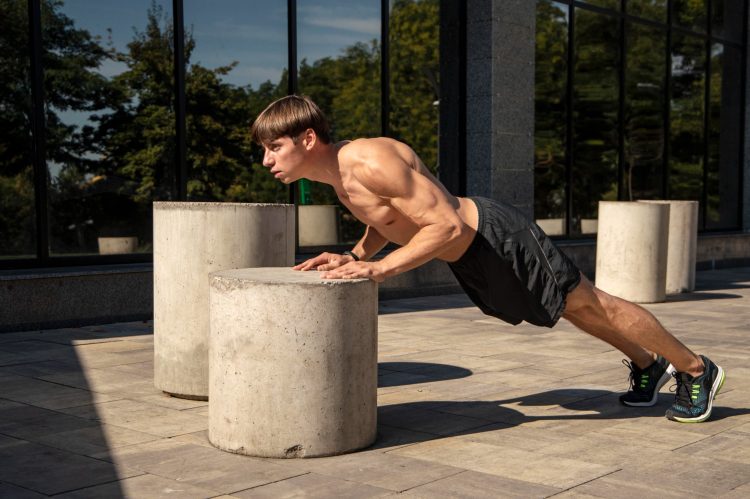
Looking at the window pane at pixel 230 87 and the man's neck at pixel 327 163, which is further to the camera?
the window pane at pixel 230 87

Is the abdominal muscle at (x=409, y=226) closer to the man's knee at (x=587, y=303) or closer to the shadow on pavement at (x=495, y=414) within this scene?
the man's knee at (x=587, y=303)

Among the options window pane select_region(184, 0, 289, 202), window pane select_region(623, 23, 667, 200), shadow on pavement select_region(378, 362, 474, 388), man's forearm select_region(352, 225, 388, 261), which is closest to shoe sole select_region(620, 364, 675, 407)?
shadow on pavement select_region(378, 362, 474, 388)

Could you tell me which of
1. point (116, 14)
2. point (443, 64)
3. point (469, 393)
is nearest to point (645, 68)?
point (443, 64)

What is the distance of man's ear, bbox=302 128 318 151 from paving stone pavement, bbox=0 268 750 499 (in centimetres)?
154

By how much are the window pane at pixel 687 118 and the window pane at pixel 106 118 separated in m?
11.5

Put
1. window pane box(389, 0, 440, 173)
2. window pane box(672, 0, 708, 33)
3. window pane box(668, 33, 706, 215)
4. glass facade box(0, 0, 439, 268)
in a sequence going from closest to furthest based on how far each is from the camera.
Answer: glass facade box(0, 0, 439, 268), window pane box(389, 0, 440, 173), window pane box(672, 0, 708, 33), window pane box(668, 33, 706, 215)

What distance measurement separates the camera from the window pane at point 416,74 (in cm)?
1393

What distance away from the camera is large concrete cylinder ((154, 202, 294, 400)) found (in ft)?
19.9

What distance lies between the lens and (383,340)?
8758 millimetres

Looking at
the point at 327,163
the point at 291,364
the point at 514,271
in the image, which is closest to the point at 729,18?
the point at 514,271

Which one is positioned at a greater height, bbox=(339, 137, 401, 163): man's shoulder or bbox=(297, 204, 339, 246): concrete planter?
bbox=(339, 137, 401, 163): man's shoulder

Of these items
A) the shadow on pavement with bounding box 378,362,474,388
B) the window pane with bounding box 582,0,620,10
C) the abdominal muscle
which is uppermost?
the window pane with bounding box 582,0,620,10

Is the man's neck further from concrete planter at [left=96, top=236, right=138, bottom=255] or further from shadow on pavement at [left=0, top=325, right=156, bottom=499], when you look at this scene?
concrete planter at [left=96, top=236, right=138, bottom=255]

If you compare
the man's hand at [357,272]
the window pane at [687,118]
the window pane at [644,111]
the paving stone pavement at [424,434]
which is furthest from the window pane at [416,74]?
the man's hand at [357,272]
